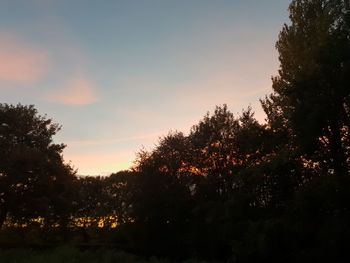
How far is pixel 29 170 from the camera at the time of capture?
5444cm

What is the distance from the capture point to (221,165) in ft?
188

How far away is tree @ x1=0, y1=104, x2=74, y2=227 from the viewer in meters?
53.6

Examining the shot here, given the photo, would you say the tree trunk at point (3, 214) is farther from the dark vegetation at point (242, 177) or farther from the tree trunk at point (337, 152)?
the tree trunk at point (337, 152)

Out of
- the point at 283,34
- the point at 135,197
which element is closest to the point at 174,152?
the point at 135,197

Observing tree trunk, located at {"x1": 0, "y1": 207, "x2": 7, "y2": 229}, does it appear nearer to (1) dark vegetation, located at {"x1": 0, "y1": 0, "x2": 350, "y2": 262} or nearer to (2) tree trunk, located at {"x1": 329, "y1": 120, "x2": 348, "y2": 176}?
(1) dark vegetation, located at {"x1": 0, "y1": 0, "x2": 350, "y2": 262}

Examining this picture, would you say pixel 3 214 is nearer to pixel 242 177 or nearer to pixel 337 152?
pixel 242 177

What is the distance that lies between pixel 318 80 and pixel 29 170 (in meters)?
35.2

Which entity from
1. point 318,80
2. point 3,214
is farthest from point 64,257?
point 3,214

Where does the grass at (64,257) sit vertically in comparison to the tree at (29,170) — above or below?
below

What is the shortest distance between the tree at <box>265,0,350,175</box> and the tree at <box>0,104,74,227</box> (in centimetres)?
2938

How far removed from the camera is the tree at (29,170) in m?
53.6

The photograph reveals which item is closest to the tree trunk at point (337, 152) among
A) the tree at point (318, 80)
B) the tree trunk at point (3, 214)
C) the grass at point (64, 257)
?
the tree at point (318, 80)

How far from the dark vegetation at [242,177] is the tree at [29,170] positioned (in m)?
0.13

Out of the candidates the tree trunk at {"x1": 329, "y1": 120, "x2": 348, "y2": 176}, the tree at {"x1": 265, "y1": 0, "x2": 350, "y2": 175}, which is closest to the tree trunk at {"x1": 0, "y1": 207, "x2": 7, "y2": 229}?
the tree at {"x1": 265, "y1": 0, "x2": 350, "y2": 175}
